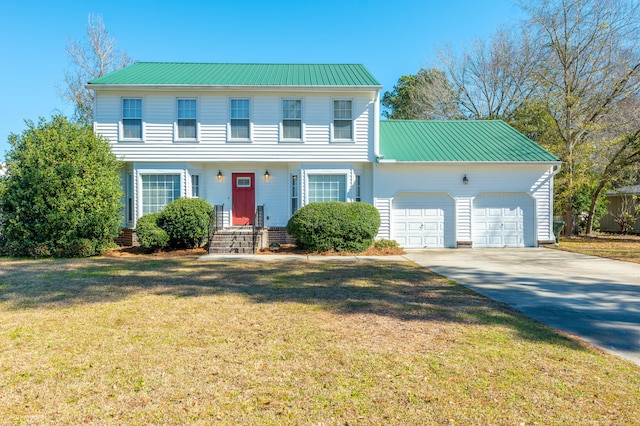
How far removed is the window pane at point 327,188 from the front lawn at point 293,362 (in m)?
8.79

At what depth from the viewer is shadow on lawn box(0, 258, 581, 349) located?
5.89m

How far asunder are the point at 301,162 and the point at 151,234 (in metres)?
6.20

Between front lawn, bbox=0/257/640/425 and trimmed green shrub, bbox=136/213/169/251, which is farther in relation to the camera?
trimmed green shrub, bbox=136/213/169/251

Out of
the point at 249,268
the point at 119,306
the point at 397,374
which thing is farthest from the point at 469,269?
the point at 119,306

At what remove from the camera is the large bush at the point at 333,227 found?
1343 centimetres

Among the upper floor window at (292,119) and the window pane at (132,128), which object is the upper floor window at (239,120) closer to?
the upper floor window at (292,119)

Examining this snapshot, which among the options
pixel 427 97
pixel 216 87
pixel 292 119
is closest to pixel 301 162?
pixel 292 119

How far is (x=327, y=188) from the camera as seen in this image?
620 inches

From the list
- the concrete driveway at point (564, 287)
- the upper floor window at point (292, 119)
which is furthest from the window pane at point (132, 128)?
the concrete driveway at point (564, 287)

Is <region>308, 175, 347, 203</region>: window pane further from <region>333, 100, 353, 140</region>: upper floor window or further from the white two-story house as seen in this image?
<region>333, 100, 353, 140</region>: upper floor window

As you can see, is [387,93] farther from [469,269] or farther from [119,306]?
[119,306]

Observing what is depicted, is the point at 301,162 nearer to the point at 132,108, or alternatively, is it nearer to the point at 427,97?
the point at 132,108

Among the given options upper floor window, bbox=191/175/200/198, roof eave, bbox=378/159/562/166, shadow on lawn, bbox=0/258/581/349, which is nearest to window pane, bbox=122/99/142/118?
upper floor window, bbox=191/175/200/198

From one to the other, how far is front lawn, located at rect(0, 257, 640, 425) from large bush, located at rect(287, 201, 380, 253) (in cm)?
630
